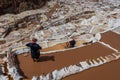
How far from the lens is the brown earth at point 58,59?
991 centimetres

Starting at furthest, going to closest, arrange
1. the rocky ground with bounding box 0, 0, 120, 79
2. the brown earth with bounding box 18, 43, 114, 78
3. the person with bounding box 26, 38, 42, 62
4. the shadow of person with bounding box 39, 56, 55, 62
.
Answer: the rocky ground with bounding box 0, 0, 120, 79
the shadow of person with bounding box 39, 56, 55, 62
the person with bounding box 26, 38, 42, 62
the brown earth with bounding box 18, 43, 114, 78

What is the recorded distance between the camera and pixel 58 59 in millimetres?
10594

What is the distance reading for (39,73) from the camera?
31.7 feet

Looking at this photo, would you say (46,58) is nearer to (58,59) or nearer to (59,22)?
(58,59)

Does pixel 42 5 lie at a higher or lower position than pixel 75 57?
lower

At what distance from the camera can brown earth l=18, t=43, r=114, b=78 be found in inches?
390

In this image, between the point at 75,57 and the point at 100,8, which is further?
the point at 100,8

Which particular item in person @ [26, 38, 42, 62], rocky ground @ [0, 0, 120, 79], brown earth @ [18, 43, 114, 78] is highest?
person @ [26, 38, 42, 62]

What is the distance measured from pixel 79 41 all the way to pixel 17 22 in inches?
414

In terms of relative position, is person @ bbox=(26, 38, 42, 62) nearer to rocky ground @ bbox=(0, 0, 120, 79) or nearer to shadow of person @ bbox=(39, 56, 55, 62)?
shadow of person @ bbox=(39, 56, 55, 62)

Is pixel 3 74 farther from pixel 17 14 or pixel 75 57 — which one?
pixel 17 14

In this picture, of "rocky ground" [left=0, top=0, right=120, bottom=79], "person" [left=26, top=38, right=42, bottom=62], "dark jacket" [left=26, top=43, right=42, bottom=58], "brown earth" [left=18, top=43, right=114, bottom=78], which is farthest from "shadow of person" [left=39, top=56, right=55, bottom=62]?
"rocky ground" [left=0, top=0, right=120, bottom=79]

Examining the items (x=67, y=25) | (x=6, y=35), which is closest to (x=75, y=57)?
(x=67, y=25)

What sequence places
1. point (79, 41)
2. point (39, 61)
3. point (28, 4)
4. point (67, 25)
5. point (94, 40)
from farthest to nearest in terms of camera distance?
1. point (28, 4)
2. point (67, 25)
3. point (79, 41)
4. point (94, 40)
5. point (39, 61)
